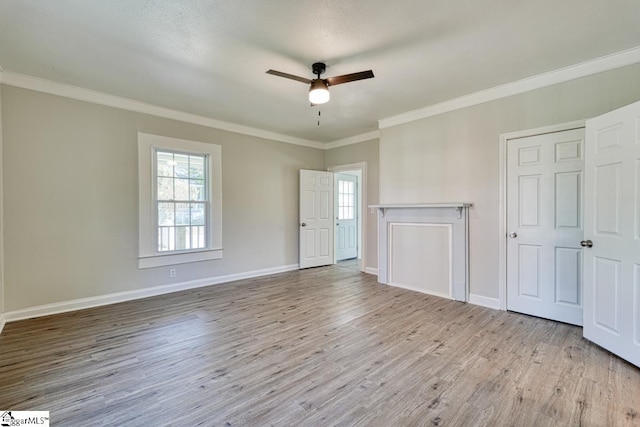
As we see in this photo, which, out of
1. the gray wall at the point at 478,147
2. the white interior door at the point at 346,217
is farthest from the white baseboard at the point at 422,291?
the white interior door at the point at 346,217

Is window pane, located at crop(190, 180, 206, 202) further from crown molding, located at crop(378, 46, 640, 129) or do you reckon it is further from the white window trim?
crown molding, located at crop(378, 46, 640, 129)

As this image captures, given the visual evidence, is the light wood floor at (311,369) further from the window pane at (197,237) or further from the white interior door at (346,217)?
the white interior door at (346,217)

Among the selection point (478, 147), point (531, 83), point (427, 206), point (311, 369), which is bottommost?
point (311, 369)

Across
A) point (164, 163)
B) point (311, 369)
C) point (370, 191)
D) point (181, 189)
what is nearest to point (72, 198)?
point (164, 163)

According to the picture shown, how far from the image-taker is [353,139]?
604 cm

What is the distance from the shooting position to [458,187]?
407 centimetres

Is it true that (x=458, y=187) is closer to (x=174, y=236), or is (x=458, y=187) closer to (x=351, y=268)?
(x=351, y=268)

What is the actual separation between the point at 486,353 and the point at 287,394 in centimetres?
180

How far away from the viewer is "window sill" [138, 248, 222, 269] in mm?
4230

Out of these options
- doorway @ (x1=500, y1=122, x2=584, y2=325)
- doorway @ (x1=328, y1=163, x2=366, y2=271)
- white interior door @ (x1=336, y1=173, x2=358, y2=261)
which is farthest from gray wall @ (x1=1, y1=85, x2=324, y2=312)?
doorway @ (x1=500, y1=122, x2=584, y2=325)

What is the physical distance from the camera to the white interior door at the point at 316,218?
610 cm

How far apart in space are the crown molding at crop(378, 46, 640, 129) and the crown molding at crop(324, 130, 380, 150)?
0.94 metres

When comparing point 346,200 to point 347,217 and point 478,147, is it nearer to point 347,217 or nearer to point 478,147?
point 347,217

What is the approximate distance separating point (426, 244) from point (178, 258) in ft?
12.6
